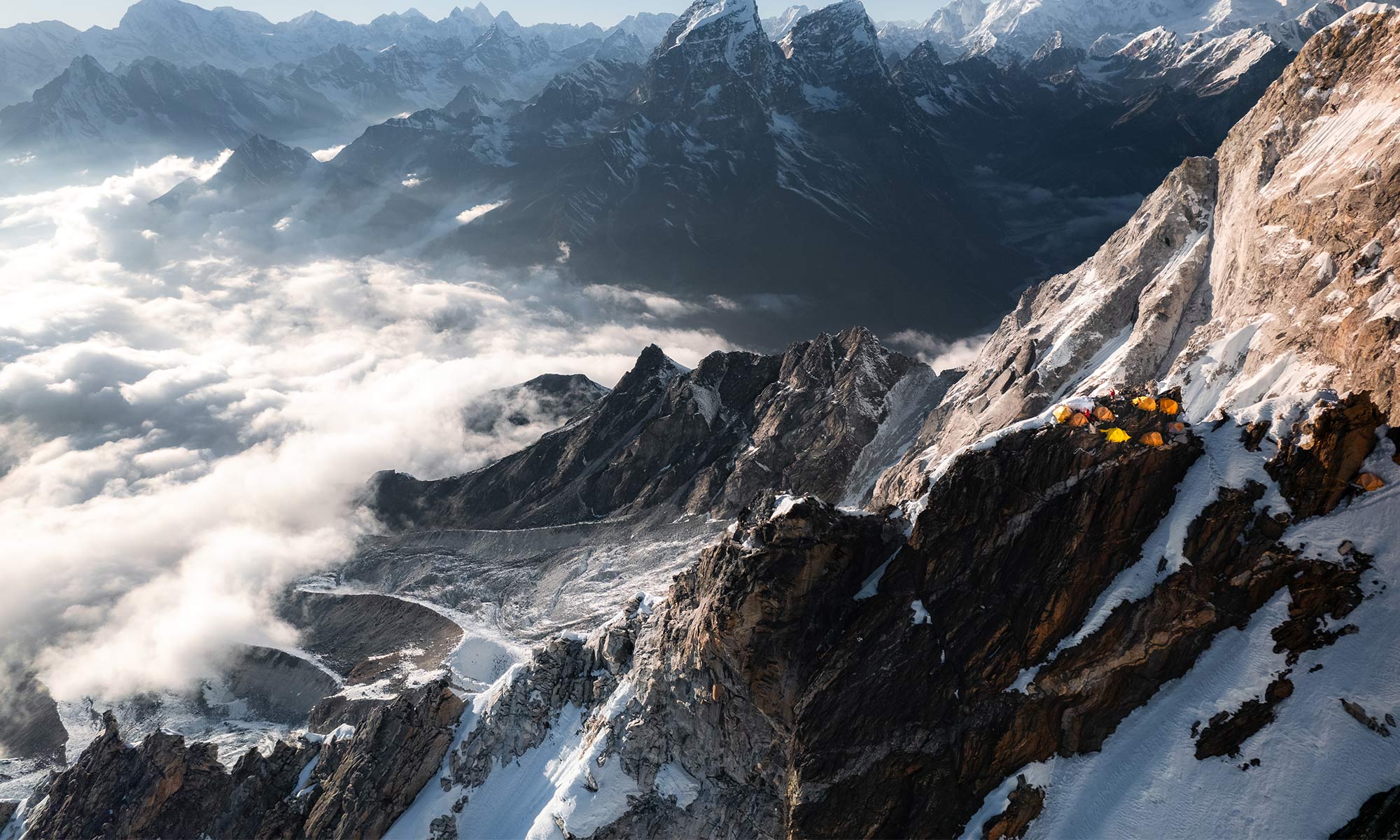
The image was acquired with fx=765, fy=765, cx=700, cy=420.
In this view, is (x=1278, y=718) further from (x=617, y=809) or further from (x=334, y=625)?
(x=334, y=625)

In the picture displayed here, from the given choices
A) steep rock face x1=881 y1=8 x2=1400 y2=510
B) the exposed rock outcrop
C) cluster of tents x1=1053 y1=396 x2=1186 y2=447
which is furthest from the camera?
steep rock face x1=881 y1=8 x2=1400 y2=510

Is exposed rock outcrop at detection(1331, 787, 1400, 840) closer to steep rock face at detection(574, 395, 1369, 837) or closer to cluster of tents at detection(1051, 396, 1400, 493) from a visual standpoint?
steep rock face at detection(574, 395, 1369, 837)

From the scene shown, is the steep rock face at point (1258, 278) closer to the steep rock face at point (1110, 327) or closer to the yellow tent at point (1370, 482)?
the steep rock face at point (1110, 327)

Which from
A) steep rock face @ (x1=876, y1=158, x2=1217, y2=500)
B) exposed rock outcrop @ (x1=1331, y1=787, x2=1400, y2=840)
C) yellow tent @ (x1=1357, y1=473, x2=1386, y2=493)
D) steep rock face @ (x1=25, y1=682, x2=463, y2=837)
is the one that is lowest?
exposed rock outcrop @ (x1=1331, y1=787, x2=1400, y2=840)

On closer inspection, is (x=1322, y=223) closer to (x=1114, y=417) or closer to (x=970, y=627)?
(x=1114, y=417)

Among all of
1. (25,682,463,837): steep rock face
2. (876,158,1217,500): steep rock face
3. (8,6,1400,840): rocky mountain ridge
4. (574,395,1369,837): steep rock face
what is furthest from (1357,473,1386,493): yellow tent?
(25,682,463,837): steep rock face

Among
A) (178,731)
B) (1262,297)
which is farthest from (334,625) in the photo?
(1262,297)

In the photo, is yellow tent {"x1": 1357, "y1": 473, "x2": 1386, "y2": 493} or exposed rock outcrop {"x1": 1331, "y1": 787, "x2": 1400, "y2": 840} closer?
exposed rock outcrop {"x1": 1331, "y1": 787, "x2": 1400, "y2": 840}
